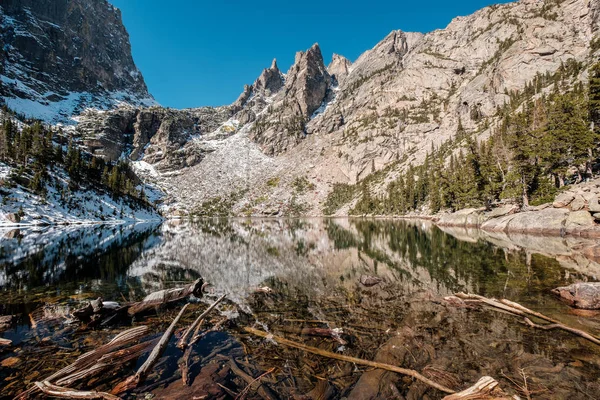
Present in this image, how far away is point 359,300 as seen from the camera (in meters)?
13.5

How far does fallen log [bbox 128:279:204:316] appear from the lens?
11.8 meters

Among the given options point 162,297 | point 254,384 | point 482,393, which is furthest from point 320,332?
point 162,297

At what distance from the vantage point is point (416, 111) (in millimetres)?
198375

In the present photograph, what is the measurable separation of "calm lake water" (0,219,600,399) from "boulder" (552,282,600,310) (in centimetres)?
51

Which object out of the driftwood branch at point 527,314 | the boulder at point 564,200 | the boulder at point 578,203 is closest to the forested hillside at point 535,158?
the boulder at point 564,200

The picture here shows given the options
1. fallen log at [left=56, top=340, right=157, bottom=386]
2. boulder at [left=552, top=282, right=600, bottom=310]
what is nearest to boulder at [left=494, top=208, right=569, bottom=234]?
boulder at [left=552, top=282, right=600, bottom=310]

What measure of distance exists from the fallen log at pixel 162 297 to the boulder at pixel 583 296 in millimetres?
17407

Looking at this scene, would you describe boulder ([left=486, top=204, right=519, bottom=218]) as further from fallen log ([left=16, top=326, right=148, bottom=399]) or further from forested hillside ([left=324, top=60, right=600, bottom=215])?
fallen log ([left=16, top=326, right=148, bottom=399])

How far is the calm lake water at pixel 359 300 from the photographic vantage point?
6941 mm

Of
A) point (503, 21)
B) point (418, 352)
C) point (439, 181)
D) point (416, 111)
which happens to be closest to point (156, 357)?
point (418, 352)

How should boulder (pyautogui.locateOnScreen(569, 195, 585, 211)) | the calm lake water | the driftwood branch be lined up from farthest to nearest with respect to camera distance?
boulder (pyautogui.locateOnScreen(569, 195, 585, 211)), the driftwood branch, the calm lake water

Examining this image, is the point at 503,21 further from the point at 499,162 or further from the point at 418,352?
the point at 418,352

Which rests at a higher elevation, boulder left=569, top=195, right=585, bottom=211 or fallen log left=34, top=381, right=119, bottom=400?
boulder left=569, top=195, right=585, bottom=211

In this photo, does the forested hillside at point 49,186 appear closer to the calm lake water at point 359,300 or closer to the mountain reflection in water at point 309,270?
the mountain reflection in water at point 309,270
